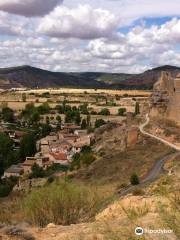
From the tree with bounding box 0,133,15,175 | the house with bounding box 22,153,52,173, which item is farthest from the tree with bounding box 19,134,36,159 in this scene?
the house with bounding box 22,153,52,173

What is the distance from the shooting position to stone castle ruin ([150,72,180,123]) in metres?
56.8

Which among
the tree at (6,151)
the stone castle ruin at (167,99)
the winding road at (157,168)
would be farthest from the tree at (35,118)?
the winding road at (157,168)

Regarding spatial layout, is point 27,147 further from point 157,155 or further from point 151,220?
point 151,220

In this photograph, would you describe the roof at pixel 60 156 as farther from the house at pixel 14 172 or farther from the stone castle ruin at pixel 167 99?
the stone castle ruin at pixel 167 99

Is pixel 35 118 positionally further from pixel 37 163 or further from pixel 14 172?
pixel 14 172

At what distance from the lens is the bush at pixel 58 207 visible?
20.0 m

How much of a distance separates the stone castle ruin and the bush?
3616cm

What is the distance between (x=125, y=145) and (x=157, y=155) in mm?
10170

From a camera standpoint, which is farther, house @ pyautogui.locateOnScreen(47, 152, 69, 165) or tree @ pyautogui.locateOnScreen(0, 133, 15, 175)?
tree @ pyautogui.locateOnScreen(0, 133, 15, 175)

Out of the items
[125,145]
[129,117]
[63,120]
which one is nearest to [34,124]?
[63,120]

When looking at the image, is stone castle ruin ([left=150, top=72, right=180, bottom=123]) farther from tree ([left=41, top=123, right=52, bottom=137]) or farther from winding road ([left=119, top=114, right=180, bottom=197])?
tree ([left=41, top=123, right=52, bottom=137])

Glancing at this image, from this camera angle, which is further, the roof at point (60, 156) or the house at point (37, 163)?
the roof at point (60, 156)

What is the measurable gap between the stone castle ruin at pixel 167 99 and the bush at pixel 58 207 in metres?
36.2

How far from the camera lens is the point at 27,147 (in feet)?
283
